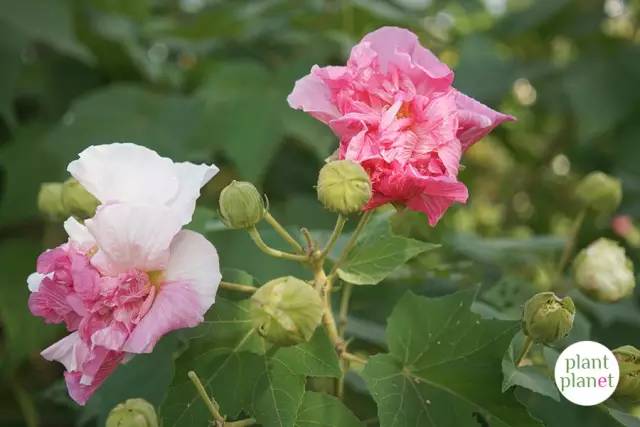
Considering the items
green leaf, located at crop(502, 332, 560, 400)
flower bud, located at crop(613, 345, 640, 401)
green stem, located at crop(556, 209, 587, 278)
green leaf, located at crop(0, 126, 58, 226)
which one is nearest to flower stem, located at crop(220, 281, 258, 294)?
green leaf, located at crop(502, 332, 560, 400)

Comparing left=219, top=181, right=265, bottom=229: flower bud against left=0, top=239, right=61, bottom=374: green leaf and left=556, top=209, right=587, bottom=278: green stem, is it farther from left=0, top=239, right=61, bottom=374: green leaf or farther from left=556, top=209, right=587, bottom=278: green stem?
left=0, top=239, right=61, bottom=374: green leaf

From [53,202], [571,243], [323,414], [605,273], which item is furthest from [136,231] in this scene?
[571,243]

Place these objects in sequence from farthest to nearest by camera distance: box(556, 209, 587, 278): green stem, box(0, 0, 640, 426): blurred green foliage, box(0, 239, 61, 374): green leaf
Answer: box(0, 239, 61, 374): green leaf
box(0, 0, 640, 426): blurred green foliage
box(556, 209, 587, 278): green stem

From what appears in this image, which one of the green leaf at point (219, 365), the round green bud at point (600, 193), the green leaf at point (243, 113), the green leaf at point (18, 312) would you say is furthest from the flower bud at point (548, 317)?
the green leaf at point (18, 312)

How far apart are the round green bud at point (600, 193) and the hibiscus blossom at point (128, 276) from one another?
664 mm

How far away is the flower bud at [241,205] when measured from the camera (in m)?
0.95

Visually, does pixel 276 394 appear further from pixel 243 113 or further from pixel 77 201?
pixel 243 113

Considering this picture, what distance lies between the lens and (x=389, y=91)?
0.98m

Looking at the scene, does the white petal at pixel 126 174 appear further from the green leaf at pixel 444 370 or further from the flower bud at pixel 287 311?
the green leaf at pixel 444 370

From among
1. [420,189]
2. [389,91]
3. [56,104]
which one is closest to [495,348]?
[420,189]

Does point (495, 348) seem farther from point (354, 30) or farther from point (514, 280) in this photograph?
point (354, 30)

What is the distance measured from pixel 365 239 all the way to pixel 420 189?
141 mm

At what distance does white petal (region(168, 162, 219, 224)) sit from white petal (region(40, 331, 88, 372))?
0.49 ft

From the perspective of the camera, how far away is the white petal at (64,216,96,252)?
3.02ft
